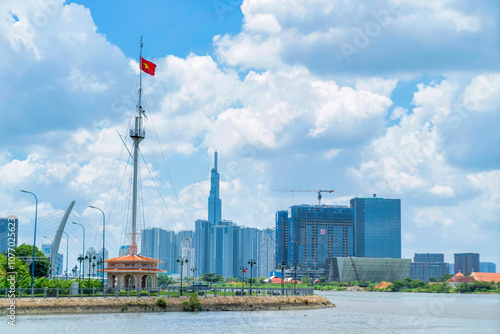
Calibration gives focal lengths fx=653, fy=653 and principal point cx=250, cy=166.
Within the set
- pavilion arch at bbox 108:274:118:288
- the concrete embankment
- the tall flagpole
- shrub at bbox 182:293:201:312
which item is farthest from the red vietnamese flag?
shrub at bbox 182:293:201:312

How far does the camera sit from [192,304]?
78.9 m

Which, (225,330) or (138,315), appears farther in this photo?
(138,315)

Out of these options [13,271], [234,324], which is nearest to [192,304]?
[234,324]

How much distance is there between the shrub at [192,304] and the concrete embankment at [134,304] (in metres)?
0.53

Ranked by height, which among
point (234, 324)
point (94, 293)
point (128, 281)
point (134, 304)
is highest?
point (128, 281)

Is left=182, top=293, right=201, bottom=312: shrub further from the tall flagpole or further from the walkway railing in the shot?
the tall flagpole

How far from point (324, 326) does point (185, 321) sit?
15047 mm

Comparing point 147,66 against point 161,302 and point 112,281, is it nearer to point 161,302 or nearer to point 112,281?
point 112,281

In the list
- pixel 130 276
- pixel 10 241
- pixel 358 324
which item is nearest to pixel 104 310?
pixel 10 241

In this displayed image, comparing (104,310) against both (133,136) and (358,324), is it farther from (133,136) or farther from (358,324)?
(133,136)

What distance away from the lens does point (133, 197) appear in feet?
340

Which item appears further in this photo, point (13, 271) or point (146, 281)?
point (146, 281)

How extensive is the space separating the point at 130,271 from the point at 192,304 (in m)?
17.7

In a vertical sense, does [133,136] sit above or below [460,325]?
above
